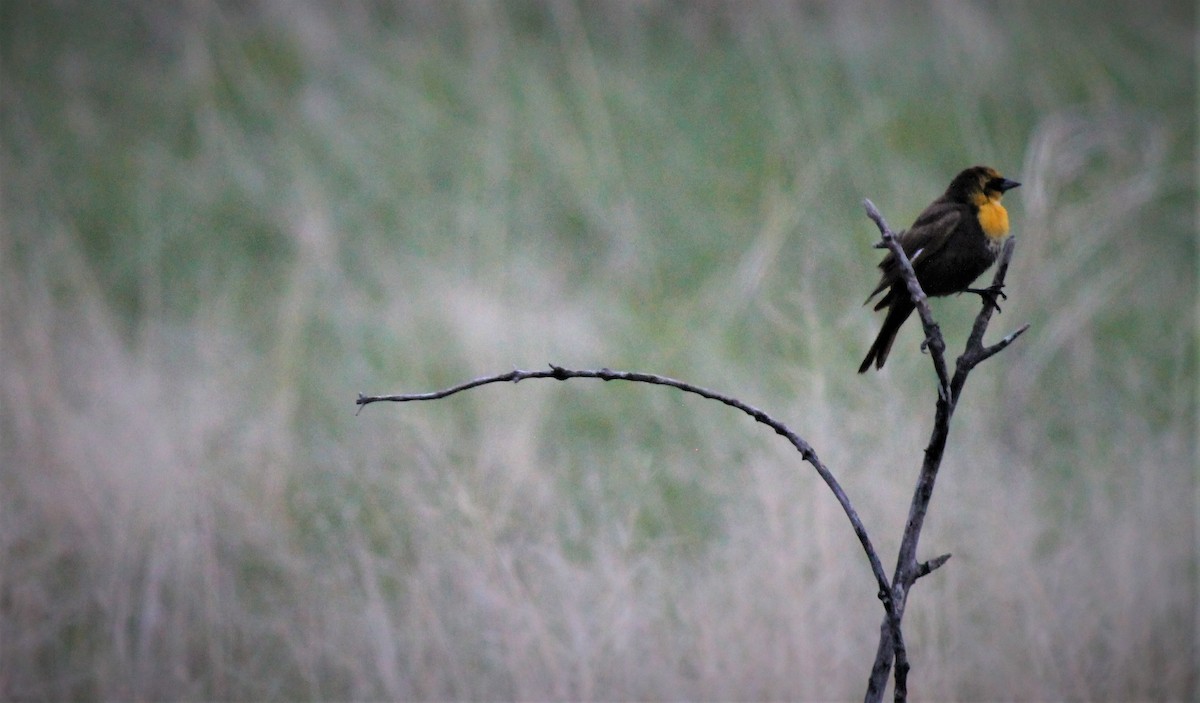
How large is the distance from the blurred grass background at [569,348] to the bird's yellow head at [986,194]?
0.30 meters

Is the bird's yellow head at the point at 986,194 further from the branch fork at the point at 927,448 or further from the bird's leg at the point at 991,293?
the branch fork at the point at 927,448

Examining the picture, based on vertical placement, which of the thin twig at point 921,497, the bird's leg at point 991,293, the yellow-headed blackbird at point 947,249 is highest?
the yellow-headed blackbird at point 947,249

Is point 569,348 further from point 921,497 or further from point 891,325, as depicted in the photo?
point 921,497

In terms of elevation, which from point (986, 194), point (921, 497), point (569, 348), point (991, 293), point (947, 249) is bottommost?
point (921, 497)

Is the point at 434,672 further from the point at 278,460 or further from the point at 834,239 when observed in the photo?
the point at 834,239

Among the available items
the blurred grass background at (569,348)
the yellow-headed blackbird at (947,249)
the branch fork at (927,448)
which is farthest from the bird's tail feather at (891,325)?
the blurred grass background at (569,348)

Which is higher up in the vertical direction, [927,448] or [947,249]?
[947,249]

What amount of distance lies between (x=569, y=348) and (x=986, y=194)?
3.10m

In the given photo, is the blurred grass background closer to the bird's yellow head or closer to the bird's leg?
the bird's yellow head

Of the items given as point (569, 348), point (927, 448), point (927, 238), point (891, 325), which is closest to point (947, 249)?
point (927, 238)

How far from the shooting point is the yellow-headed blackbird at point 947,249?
1802mm

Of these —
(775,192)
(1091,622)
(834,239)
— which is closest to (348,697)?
(1091,622)

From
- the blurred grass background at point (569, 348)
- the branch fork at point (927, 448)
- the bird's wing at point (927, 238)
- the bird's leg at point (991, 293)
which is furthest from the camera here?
the blurred grass background at point (569, 348)

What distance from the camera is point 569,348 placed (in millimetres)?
4879
